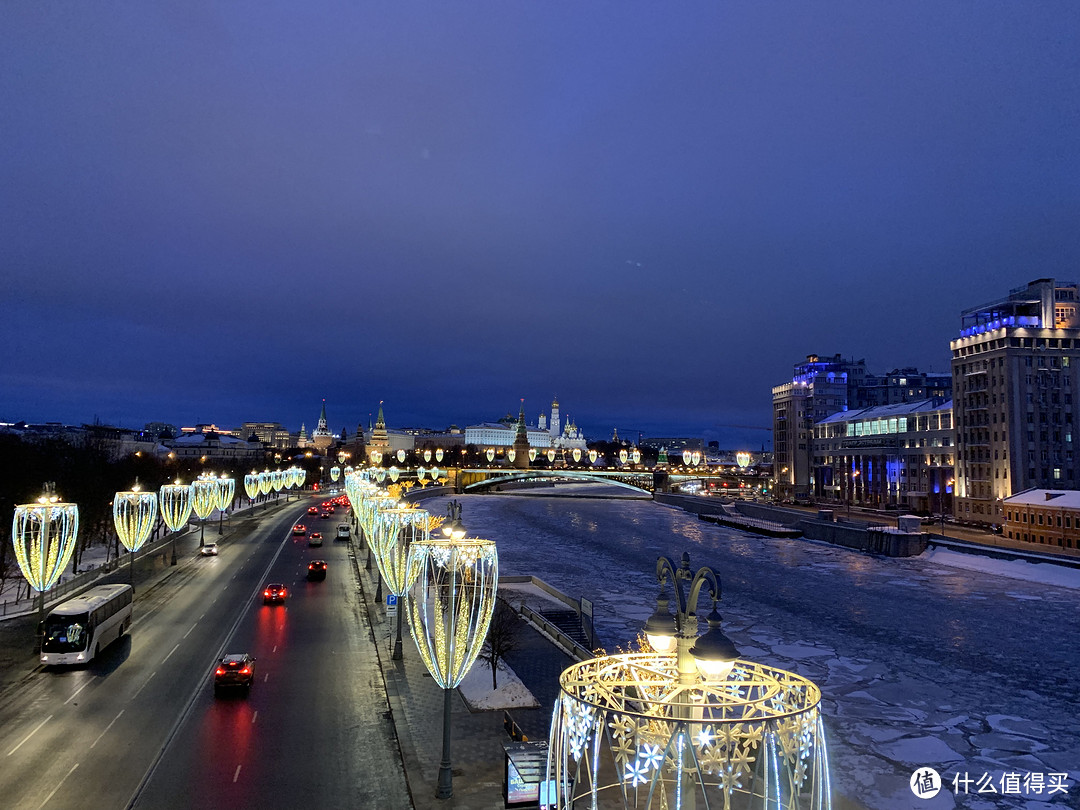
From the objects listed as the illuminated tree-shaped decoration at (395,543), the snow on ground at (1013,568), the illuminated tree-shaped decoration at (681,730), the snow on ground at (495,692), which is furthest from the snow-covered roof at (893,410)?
the illuminated tree-shaped decoration at (681,730)

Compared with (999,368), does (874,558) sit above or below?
below

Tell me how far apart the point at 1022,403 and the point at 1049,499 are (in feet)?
55.5

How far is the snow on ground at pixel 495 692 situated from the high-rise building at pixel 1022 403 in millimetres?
65278

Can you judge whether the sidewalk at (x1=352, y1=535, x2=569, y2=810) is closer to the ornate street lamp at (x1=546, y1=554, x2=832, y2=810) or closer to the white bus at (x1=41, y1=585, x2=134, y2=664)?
the ornate street lamp at (x1=546, y1=554, x2=832, y2=810)

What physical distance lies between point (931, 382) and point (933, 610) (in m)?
116

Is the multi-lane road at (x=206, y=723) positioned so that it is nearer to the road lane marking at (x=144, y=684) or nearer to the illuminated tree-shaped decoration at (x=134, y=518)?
the road lane marking at (x=144, y=684)

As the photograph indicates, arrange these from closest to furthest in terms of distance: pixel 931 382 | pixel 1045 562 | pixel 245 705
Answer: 1. pixel 245 705
2. pixel 1045 562
3. pixel 931 382

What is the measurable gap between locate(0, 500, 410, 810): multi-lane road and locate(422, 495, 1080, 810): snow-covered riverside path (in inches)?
416

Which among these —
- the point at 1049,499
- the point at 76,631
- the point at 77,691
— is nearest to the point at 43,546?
the point at 76,631

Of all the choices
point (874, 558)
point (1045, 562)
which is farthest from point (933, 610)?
point (874, 558)

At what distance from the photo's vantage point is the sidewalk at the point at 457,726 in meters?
13.5

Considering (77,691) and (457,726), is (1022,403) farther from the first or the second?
(77,691)

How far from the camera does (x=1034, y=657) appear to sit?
29031 millimetres

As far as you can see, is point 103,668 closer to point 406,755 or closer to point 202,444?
point 406,755
